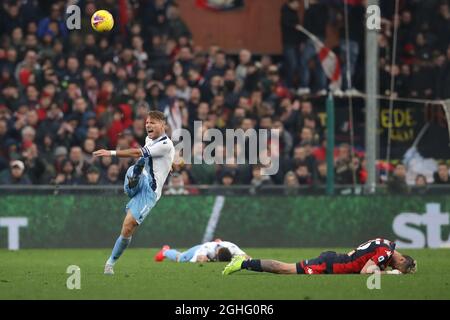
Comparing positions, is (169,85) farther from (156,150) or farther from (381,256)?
(381,256)

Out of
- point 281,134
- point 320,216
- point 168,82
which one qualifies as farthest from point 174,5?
point 320,216

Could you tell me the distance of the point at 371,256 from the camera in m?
16.7

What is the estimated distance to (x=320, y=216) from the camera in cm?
2472

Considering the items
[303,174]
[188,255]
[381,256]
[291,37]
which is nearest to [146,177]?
[381,256]

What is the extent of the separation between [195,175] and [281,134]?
6.19ft

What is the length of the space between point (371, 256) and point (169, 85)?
10733 millimetres

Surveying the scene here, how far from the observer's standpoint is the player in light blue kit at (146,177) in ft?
56.9

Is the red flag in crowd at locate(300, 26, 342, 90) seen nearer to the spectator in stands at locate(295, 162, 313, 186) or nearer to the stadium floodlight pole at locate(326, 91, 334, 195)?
the spectator in stands at locate(295, 162, 313, 186)

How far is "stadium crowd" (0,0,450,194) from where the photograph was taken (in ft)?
82.0

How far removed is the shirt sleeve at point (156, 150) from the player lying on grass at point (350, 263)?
168cm

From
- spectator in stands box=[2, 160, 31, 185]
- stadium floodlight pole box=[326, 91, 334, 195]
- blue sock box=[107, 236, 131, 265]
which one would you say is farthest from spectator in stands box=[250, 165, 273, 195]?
blue sock box=[107, 236, 131, 265]

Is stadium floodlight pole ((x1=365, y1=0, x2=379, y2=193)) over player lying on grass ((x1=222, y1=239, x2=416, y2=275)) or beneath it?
over

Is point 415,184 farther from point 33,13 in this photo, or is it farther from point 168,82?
point 33,13

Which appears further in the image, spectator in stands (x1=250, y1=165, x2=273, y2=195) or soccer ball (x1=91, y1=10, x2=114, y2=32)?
spectator in stands (x1=250, y1=165, x2=273, y2=195)
